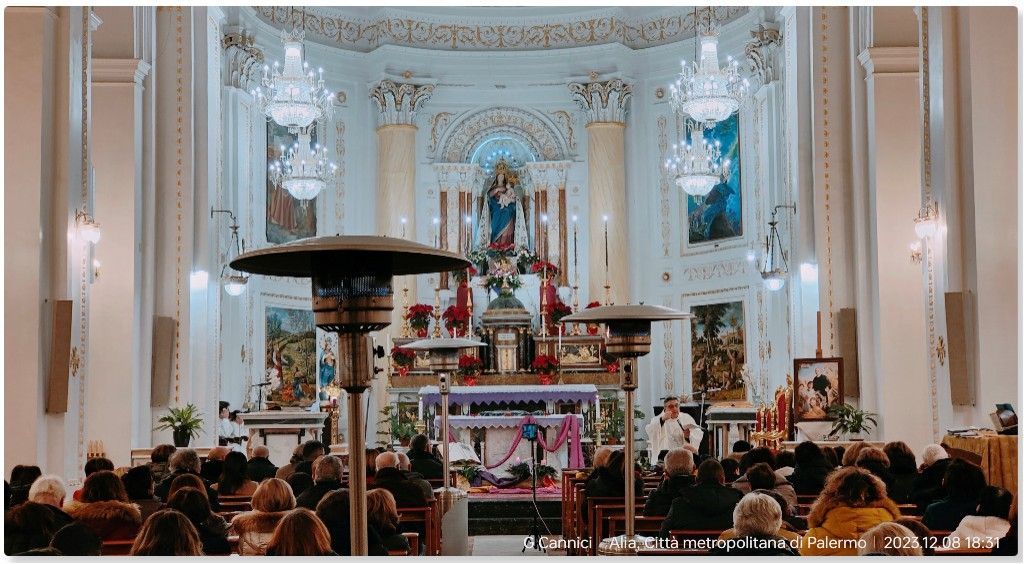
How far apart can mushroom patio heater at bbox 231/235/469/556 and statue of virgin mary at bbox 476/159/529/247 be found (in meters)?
19.6

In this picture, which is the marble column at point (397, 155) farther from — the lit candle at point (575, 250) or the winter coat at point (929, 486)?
the winter coat at point (929, 486)

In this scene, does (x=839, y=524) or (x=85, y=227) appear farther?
(x=85, y=227)

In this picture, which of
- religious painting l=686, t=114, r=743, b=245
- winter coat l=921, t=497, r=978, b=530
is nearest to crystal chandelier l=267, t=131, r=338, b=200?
religious painting l=686, t=114, r=743, b=245

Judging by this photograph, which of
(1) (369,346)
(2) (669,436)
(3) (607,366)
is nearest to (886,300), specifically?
(2) (669,436)

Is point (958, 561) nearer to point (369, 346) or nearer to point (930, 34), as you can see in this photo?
point (369, 346)

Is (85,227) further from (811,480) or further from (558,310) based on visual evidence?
(558,310)

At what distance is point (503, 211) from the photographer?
2525 centimetres

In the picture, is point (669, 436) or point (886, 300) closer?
point (886, 300)

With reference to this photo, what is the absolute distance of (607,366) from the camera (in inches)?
832

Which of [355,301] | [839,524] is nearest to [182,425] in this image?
[839,524]

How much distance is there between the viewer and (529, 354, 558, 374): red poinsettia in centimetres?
2055

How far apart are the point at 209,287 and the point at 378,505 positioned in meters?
11.9

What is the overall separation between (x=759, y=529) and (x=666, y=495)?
300 centimetres

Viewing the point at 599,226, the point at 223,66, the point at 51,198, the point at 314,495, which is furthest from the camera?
the point at 599,226
